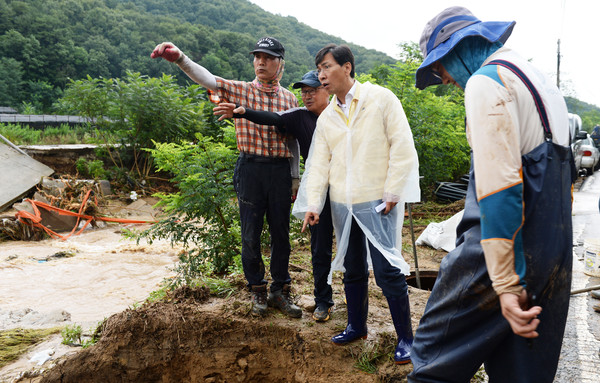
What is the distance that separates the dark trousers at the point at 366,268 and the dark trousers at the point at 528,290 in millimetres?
998

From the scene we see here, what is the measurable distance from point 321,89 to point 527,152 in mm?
1976

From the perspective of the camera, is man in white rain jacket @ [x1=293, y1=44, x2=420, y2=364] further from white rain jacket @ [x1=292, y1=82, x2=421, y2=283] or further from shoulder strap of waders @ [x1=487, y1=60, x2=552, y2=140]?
shoulder strap of waders @ [x1=487, y1=60, x2=552, y2=140]

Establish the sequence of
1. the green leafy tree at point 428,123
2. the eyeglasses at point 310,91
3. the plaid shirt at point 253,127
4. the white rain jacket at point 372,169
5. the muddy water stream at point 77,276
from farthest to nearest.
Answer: the green leafy tree at point 428,123
the muddy water stream at point 77,276
the plaid shirt at point 253,127
the eyeglasses at point 310,91
the white rain jacket at point 372,169

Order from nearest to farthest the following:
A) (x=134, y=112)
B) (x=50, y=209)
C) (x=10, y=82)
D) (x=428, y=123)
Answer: (x=428, y=123) < (x=50, y=209) < (x=134, y=112) < (x=10, y=82)

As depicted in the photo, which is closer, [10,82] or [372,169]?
[372,169]

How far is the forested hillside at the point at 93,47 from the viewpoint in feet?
111

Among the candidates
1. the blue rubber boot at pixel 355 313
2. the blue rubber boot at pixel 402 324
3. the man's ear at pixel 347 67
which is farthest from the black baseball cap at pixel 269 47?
the blue rubber boot at pixel 402 324

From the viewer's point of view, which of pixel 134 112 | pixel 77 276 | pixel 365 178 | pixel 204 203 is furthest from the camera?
pixel 134 112

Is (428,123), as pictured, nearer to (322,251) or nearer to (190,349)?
(322,251)

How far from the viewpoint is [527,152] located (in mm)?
1409

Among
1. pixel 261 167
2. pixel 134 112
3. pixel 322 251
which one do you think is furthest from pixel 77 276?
pixel 134 112

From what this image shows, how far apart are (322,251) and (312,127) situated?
0.99 metres

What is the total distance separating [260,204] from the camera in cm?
331

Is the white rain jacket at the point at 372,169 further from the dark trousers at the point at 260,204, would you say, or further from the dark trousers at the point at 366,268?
the dark trousers at the point at 260,204
